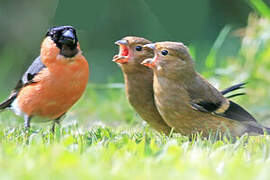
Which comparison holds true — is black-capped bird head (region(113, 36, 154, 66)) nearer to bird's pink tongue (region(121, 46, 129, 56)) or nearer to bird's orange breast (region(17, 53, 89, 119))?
bird's pink tongue (region(121, 46, 129, 56))

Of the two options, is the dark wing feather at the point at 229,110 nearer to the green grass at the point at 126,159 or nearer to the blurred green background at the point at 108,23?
the green grass at the point at 126,159

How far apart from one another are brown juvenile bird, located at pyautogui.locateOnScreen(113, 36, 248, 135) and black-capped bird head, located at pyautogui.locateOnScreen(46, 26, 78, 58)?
1.09 feet

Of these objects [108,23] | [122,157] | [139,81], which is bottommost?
[122,157]

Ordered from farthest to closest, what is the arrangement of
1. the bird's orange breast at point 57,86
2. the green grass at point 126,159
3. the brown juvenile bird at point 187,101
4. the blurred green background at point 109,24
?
the blurred green background at point 109,24
the bird's orange breast at point 57,86
the brown juvenile bird at point 187,101
the green grass at point 126,159

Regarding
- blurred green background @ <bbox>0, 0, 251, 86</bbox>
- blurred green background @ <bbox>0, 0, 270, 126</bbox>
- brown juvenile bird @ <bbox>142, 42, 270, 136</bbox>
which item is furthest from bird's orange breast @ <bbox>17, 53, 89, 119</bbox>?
blurred green background @ <bbox>0, 0, 251, 86</bbox>

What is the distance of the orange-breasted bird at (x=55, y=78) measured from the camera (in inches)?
162

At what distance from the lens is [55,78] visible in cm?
411

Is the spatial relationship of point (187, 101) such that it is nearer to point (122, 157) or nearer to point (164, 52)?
point (164, 52)

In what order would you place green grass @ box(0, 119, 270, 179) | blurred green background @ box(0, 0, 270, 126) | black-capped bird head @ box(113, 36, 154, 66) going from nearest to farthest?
green grass @ box(0, 119, 270, 179), black-capped bird head @ box(113, 36, 154, 66), blurred green background @ box(0, 0, 270, 126)

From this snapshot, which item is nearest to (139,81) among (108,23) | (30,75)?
(30,75)

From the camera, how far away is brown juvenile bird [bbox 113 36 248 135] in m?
4.19

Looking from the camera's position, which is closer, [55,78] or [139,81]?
[55,78]

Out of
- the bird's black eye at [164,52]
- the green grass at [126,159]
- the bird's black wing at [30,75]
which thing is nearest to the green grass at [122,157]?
the green grass at [126,159]

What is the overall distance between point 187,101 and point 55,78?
990mm
